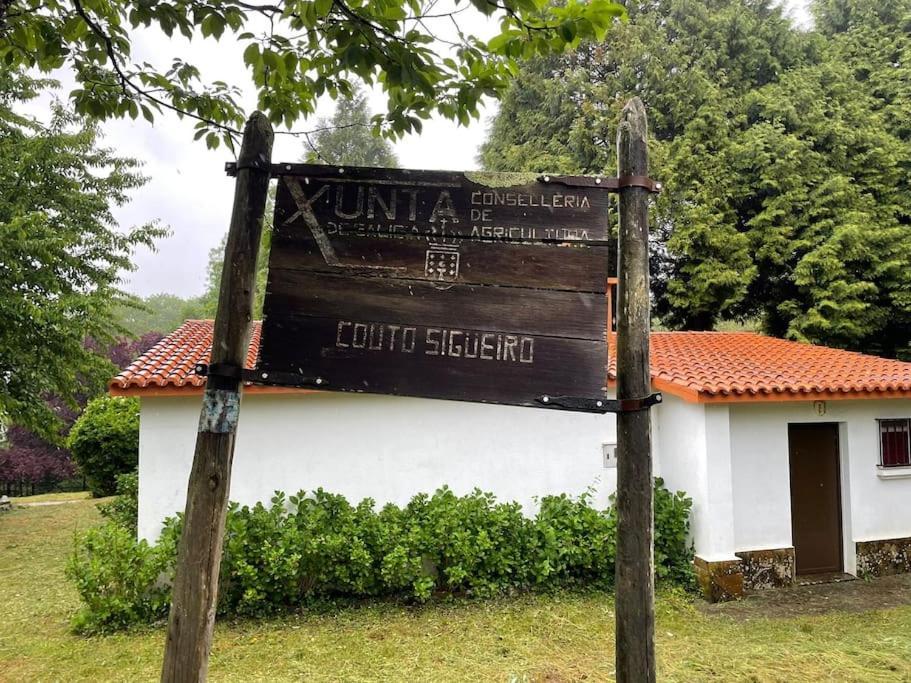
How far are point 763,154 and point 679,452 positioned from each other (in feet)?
35.0

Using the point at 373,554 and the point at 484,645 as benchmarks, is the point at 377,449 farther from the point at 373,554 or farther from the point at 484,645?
the point at 484,645

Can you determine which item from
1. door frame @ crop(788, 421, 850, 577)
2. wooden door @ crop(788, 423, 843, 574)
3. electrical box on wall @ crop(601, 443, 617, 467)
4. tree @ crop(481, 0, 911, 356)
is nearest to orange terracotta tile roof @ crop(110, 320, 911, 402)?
door frame @ crop(788, 421, 850, 577)

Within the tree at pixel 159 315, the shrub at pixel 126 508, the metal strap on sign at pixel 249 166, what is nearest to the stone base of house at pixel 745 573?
the metal strap on sign at pixel 249 166

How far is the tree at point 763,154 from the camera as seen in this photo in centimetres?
1473

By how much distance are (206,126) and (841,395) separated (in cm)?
856

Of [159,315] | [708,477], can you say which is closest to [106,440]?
[708,477]

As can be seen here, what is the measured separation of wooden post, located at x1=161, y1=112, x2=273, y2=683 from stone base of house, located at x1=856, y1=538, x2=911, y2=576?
955 cm

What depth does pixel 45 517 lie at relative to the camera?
14.4 m

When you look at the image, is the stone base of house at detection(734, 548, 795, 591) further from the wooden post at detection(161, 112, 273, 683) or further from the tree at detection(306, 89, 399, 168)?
the tree at detection(306, 89, 399, 168)

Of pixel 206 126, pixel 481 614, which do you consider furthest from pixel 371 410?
pixel 206 126

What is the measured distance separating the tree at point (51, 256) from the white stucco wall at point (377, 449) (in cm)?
484

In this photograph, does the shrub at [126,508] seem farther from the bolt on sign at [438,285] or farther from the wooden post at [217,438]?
the bolt on sign at [438,285]

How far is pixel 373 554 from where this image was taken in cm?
723

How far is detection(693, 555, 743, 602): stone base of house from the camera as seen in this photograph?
298 inches
